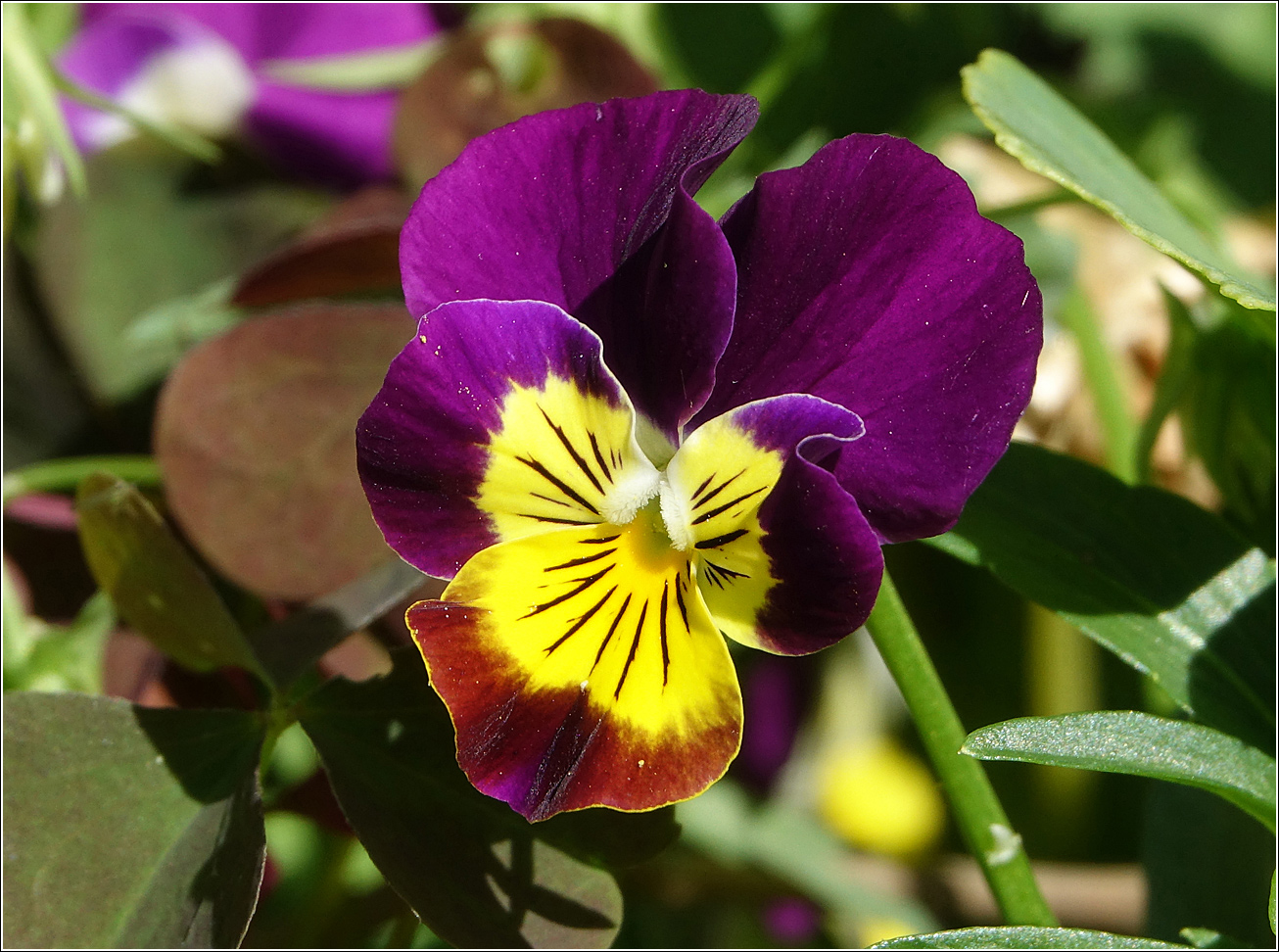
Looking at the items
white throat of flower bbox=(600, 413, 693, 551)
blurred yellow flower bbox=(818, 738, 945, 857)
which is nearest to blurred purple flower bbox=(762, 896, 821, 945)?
blurred yellow flower bbox=(818, 738, 945, 857)

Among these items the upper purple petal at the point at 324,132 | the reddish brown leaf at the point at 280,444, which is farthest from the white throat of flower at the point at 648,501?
the upper purple petal at the point at 324,132

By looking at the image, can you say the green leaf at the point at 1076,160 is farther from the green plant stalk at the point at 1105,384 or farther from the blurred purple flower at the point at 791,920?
the blurred purple flower at the point at 791,920

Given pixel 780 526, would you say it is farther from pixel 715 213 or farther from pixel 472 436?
pixel 715 213

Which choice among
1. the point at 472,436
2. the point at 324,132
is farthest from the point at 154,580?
the point at 324,132

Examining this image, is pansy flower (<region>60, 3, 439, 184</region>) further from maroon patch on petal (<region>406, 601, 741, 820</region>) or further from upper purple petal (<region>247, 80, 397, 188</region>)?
maroon patch on petal (<region>406, 601, 741, 820</region>)

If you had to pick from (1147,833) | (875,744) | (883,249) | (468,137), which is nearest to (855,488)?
(883,249)

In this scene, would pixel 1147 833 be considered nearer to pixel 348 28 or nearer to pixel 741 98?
pixel 741 98
